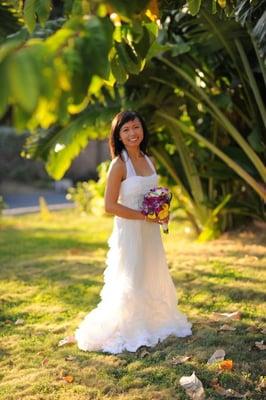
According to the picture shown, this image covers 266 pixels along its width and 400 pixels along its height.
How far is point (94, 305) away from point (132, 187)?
1613 mm

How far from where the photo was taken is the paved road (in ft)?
41.5

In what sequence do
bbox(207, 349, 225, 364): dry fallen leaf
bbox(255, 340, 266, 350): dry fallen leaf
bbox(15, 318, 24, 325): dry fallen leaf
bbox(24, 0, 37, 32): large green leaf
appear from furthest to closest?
bbox(15, 318, 24, 325): dry fallen leaf < bbox(255, 340, 266, 350): dry fallen leaf < bbox(207, 349, 225, 364): dry fallen leaf < bbox(24, 0, 37, 32): large green leaf

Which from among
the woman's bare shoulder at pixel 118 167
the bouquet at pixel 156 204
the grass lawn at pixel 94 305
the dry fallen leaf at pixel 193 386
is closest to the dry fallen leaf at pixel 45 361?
the grass lawn at pixel 94 305

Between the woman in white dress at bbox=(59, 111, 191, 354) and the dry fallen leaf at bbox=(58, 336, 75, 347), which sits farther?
the dry fallen leaf at bbox=(58, 336, 75, 347)

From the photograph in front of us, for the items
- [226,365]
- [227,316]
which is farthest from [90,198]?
[226,365]

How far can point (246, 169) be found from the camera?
6484 mm

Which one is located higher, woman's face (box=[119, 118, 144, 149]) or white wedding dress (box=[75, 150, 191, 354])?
woman's face (box=[119, 118, 144, 149])

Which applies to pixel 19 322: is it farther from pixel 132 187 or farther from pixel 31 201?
pixel 31 201

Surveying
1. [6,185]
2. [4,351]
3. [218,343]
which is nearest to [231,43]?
[218,343]

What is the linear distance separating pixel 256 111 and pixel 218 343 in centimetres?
317

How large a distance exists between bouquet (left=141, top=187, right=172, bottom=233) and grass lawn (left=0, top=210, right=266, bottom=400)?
2.97ft

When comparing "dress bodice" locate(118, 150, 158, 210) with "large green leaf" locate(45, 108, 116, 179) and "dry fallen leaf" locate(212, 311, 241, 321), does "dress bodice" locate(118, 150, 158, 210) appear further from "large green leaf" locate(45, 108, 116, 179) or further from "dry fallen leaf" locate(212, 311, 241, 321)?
"large green leaf" locate(45, 108, 116, 179)

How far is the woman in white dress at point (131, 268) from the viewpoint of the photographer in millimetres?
4012

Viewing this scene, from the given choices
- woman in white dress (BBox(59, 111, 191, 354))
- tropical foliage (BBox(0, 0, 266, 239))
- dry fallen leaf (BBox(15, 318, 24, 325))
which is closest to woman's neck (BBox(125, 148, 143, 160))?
woman in white dress (BBox(59, 111, 191, 354))
